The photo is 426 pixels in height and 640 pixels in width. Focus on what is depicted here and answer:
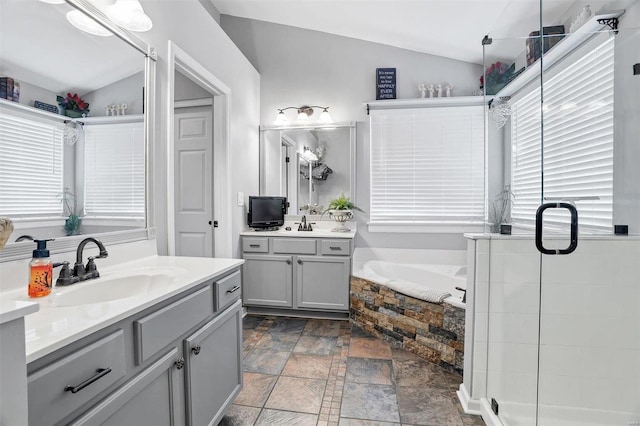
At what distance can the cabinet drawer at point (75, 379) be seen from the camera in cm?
71

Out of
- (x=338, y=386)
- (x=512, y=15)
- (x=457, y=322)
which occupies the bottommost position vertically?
(x=338, y=386)

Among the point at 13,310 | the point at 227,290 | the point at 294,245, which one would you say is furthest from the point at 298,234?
the point at 13,310

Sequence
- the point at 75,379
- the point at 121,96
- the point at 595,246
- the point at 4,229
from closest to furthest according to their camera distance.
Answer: the point at 75,379
the point at 4,229
the point at 595,246
the point at 121,96

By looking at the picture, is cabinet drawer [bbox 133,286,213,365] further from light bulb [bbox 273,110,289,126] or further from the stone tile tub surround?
light bulb [bbox 273,110,289,126]

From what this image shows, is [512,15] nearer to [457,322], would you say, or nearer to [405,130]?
[405,130]

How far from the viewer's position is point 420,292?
2.36 metres

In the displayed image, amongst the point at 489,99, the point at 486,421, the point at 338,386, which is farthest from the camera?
the point at 489,99

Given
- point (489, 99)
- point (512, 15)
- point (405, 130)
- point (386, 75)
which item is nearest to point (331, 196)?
point (405, 130)

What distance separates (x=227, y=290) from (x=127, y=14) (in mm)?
1424

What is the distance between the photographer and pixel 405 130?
11.4ft

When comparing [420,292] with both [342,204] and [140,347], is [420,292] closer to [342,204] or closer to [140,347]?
[342,204]

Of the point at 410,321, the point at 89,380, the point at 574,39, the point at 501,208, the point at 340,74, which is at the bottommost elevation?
the point at 410,321

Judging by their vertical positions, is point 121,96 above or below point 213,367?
above

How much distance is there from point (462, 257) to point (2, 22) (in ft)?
12.0
